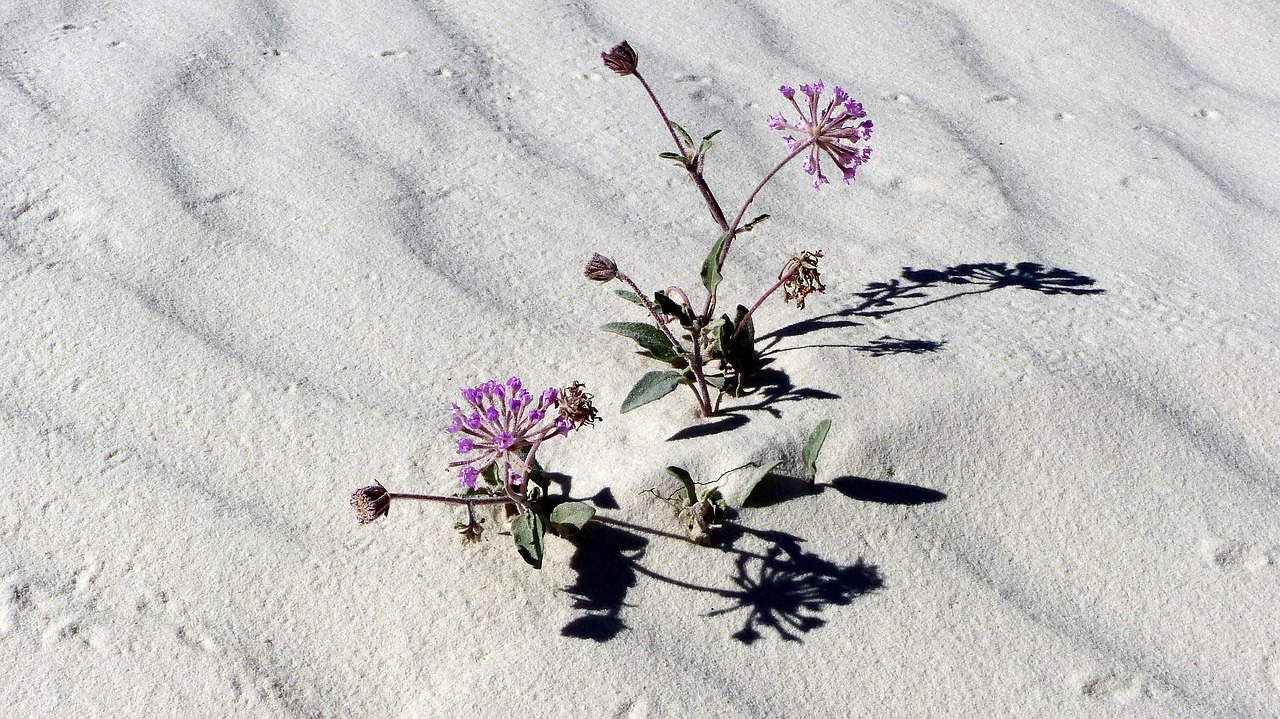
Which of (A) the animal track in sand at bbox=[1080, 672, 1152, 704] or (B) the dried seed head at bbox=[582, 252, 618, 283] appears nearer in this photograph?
(A) the animal track in sand at bbox=[1080, 672, 1152, 704]

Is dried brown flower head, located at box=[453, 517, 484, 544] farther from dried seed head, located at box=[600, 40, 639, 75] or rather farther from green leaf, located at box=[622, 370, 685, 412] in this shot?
dried seed head, located at box=[600, 40, 639, 75]

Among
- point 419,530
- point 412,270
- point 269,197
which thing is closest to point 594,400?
point 419,530

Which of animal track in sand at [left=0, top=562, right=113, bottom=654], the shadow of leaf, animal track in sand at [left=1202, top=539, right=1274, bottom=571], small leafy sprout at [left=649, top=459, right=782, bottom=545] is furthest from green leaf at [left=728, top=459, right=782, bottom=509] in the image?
animal track in sand at [left=0, top=562, right=113, bottom=654]

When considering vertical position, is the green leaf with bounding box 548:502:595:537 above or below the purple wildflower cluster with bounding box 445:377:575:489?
below

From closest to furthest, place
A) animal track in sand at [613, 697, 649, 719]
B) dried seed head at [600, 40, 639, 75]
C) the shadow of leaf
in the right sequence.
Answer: animal track in sand at [613, 697, 649, 719] → the shadow of leaf → dried seed head at [600, 40, 639, 75]

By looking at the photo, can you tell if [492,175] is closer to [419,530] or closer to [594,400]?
[594,400]

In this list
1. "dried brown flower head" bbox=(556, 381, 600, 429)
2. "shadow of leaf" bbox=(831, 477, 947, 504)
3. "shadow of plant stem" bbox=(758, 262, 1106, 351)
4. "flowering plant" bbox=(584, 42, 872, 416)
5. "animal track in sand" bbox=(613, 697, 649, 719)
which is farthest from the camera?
"shadow of plant stem" bbox=(758, 262, 1106, 351)

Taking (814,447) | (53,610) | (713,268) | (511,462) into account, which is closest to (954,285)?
(713,268)
